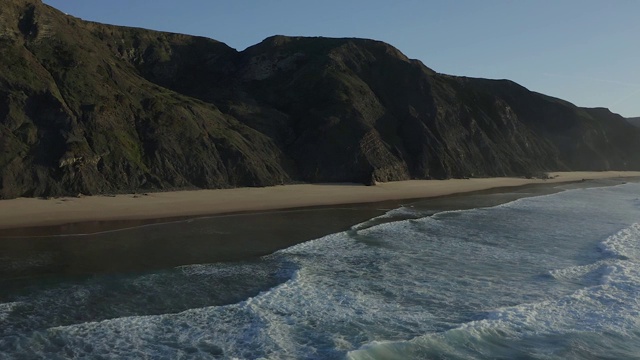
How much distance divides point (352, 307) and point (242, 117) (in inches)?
1419

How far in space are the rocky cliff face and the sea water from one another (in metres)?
15.7

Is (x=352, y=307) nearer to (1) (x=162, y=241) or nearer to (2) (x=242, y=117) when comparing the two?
(1) (x=162, y=241)

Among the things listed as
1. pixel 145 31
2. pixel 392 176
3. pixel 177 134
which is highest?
pixel 145 31

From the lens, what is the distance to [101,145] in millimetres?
30672

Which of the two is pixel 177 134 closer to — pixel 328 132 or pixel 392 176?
pixel 328 132

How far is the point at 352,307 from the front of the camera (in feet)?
43.4

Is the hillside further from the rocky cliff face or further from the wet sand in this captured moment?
the wet sand

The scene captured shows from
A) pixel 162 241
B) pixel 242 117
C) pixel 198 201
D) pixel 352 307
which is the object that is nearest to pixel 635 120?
pixel 242 117

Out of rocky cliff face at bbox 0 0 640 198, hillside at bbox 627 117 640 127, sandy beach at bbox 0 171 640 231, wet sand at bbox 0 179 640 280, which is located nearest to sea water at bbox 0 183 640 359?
wet sand at bbox 0 179 640 280

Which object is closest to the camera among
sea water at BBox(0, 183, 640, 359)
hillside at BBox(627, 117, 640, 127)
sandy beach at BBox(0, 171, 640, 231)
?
sea water at BBox(0, 183, 640, 359)

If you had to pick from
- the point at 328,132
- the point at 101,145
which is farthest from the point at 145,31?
the point at 101,145

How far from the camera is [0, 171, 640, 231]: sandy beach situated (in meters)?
23.0

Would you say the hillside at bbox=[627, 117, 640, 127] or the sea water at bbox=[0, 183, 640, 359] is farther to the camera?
the hillside at bbox=[627, 117, 640, 127]

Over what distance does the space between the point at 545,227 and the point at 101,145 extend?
81.8ft
